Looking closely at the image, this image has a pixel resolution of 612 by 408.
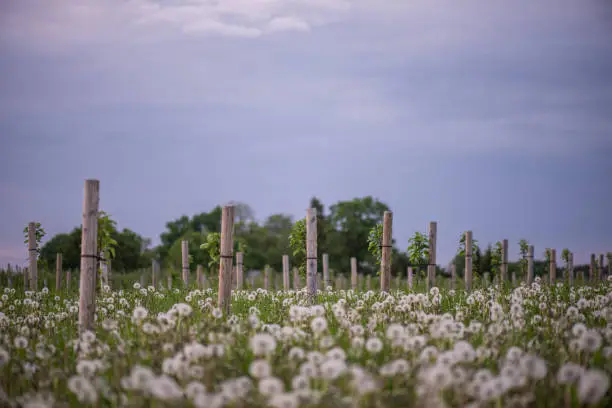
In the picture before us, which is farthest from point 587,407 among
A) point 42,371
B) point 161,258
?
point 161,258

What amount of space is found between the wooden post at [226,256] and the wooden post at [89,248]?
2908 mm

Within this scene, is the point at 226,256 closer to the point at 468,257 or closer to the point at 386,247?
the point at 386,247

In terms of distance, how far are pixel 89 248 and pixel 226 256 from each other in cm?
320

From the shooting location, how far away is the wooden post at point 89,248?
35.1 ft

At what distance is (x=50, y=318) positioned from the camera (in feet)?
40.6

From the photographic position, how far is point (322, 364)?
5.52 metres

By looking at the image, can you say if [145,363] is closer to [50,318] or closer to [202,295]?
[50,318]

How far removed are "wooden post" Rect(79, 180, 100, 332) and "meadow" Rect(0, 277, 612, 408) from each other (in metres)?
0.50

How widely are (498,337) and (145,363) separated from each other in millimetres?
4479

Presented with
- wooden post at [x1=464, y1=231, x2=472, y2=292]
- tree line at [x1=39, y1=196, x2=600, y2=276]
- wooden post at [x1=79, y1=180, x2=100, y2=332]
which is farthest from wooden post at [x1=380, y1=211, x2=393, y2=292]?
tree line at [x1=39, y1=196, x2=600, y2=276]

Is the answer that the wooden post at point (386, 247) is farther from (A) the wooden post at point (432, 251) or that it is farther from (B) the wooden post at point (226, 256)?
(B) the wooden post at point (226, 256)

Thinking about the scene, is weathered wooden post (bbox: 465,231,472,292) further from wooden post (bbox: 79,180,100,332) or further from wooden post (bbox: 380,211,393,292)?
wooden post (bbox: 79,180,100,332)

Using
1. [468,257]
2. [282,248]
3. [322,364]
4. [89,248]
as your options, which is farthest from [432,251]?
[282,248]

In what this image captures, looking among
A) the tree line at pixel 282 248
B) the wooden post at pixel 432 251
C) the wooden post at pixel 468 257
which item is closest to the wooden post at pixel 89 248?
the wooden post at pixel 432 251
